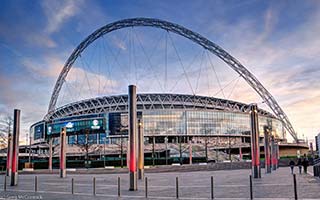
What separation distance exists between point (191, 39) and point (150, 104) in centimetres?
3039

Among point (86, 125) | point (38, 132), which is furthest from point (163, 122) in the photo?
point (38, 132)

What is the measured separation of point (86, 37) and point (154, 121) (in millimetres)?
36949

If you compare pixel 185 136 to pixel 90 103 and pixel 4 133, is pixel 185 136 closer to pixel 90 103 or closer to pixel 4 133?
pixel 90 103

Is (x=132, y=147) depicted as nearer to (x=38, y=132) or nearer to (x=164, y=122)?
(x=164, y=122)

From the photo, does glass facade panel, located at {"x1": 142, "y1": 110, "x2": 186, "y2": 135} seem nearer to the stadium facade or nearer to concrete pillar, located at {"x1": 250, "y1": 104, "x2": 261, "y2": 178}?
the stadium facade

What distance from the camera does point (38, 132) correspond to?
14825 cm

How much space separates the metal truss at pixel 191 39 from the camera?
364ft

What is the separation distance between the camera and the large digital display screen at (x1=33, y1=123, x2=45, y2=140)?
473 ft

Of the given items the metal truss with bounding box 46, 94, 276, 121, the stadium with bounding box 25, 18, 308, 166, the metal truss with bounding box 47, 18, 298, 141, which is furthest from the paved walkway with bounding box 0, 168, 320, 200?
the metal truss with bounding box 46, 94, 276, 121

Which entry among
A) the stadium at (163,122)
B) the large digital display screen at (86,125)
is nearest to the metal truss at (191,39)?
the stadium at (163,122)

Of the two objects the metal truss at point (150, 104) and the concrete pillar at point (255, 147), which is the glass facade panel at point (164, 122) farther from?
the concrete pillar at point (255, 147)

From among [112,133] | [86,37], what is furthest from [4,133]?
[86,37]

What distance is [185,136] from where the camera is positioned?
12662 centimetres

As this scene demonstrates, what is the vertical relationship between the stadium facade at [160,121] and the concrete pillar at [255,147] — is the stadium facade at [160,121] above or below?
above
